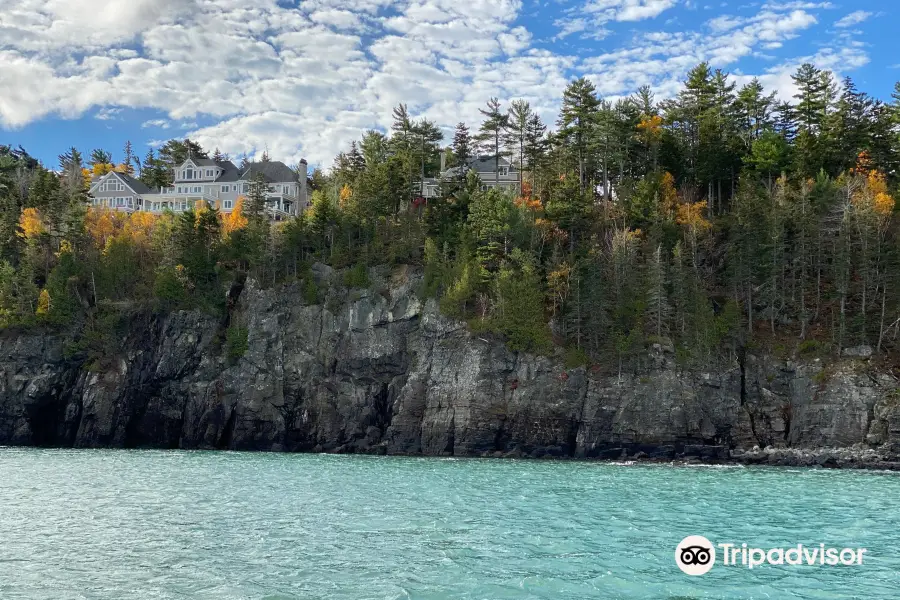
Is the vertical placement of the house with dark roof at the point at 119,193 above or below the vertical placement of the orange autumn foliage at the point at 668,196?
above

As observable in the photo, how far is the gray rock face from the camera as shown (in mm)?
54094

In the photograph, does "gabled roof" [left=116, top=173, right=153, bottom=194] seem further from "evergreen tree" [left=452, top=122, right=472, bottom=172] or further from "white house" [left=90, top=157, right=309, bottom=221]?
"evergreen tree" [left=452, top=122, right=472, bottom=172]

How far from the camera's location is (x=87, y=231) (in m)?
76.4

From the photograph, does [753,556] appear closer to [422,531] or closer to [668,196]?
[422,531]

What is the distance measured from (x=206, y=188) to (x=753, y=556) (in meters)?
87.9

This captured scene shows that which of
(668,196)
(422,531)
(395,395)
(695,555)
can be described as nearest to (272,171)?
(395,395)

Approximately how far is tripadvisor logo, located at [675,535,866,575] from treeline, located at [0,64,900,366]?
118 ft

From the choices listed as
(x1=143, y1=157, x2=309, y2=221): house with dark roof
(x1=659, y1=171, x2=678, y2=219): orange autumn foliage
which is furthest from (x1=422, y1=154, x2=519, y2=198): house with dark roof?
(x1=143, y1=157, x2=309, y2=221): house with dark roof

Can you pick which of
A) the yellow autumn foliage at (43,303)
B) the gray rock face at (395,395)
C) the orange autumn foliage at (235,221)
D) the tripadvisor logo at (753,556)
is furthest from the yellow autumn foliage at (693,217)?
the yellow autumn foliage at (43,303)

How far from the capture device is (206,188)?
9588 centimetres

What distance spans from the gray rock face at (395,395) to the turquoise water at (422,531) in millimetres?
11082

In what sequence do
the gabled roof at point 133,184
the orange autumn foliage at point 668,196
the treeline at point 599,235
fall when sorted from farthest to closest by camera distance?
the gabled roof at point 133,184 < the orange autumn foliage at point 668,196 < the treeline at point 599,235

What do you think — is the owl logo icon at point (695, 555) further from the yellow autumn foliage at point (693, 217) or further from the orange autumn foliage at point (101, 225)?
the orange autumn foliage at point (101, 225)

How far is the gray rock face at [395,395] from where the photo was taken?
177ft
